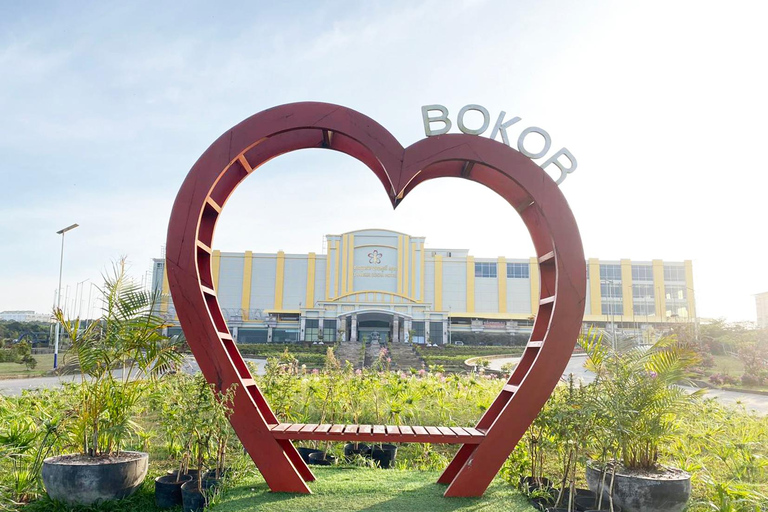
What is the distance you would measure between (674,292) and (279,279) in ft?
109

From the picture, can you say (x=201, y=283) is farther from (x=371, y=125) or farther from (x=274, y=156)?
(x=371, y=125)

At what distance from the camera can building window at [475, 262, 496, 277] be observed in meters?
45.5

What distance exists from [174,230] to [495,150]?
292cm

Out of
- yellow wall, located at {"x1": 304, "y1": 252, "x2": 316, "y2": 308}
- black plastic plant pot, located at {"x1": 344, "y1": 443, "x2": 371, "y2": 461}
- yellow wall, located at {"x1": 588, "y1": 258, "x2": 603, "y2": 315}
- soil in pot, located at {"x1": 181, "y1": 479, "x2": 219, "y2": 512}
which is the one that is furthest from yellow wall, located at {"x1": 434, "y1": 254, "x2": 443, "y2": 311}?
soil in pot, located at {"x1": 181, "y1": 479, "x2": 219, "y2": 512}

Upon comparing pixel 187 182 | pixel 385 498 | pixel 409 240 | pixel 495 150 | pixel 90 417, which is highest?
pixel 409 240

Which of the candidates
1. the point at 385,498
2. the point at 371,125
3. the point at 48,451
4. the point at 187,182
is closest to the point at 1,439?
the point at 48,451

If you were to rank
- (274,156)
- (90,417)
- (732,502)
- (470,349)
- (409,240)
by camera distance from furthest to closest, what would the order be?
(409,240)
(470,349)
(274,156)
(90,417)
(732,502)

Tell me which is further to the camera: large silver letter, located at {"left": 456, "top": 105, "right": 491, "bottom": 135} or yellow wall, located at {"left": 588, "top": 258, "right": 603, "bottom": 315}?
yellow wall, located at {"left": 588, "top": 258, "right": 603, "bottom": 315}

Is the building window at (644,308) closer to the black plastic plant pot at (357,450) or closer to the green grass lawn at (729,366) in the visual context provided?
the green grass lawn at (729,366)

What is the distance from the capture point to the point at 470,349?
35469 mm

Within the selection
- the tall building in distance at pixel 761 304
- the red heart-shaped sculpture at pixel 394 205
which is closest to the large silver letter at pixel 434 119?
the red heart-shaped sculpture at pixel 394 205

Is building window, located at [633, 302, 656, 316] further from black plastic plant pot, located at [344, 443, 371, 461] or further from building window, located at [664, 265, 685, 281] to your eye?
black plastic plant pot, located at [344, 443, 371, 461]

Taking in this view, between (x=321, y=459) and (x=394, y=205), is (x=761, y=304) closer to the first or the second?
(x=321, y=459)

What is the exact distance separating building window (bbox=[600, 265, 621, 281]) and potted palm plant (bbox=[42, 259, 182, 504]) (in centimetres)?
4601
